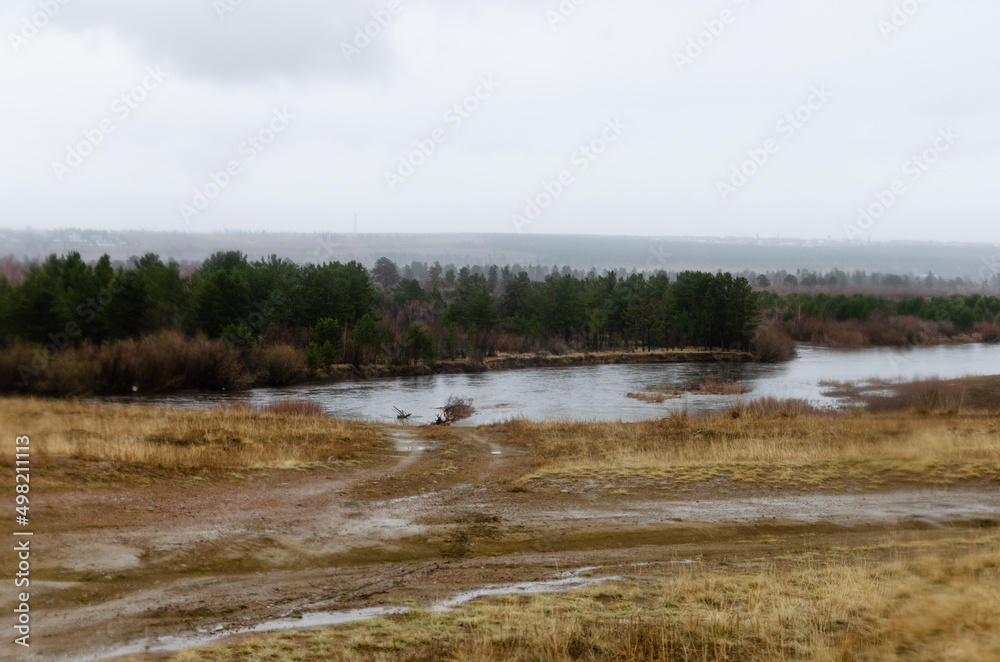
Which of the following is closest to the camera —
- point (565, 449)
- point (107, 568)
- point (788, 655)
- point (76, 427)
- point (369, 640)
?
point (788, 655)

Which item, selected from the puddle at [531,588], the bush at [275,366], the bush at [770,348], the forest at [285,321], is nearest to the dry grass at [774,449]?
the puddle at [531,588]

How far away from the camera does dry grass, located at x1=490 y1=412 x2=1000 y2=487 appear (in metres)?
19.5

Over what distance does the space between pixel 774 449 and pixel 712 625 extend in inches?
636

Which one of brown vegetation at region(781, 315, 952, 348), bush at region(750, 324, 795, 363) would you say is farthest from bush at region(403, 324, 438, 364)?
brown vegetation at region(781, 315, 952, 348)

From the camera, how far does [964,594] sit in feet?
30.4

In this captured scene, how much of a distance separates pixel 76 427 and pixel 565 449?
16.1 m

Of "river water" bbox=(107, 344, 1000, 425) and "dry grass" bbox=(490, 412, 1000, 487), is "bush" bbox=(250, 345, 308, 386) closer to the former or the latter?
"river water" bbox=(107, 344, 1000, 425)

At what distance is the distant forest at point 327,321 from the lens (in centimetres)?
5238

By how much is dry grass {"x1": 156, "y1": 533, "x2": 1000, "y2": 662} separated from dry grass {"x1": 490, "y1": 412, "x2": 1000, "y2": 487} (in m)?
8.78

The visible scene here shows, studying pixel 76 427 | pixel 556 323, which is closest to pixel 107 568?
pixel 76 427

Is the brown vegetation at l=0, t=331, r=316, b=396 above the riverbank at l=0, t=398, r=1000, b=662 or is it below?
below

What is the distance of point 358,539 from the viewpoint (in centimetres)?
1368

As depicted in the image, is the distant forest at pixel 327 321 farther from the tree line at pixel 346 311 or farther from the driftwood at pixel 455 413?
the driftwood at pixel 455 413

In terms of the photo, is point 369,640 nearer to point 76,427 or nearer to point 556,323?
point 76,427
